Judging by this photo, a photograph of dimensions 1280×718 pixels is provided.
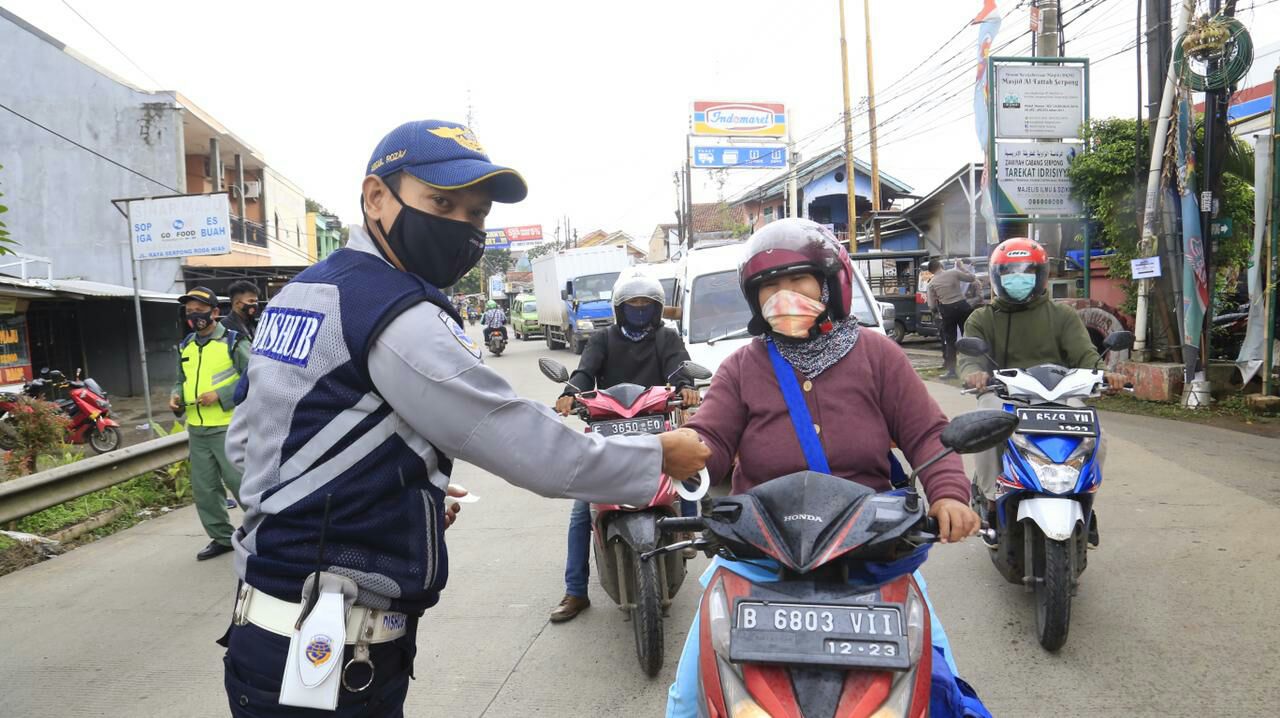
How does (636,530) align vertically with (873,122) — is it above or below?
below

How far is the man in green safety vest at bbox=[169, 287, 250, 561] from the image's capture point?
6.00 metres

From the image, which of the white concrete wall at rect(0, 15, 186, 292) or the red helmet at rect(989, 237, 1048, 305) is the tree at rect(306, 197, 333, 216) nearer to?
the white concrete wall at rect(0, 15, 186, 292)

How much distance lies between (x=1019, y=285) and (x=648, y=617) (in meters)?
2.74

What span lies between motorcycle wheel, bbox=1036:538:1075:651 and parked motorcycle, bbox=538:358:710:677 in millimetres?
1612

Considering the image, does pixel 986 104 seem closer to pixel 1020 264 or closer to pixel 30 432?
pixel 1020 264

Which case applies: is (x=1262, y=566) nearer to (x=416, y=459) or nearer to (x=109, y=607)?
(x=416, y=459)

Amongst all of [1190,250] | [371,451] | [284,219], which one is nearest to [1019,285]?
[371,451]

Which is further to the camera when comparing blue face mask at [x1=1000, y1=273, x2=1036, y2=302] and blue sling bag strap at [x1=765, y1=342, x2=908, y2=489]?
blue face mask at [x1=1000, y1=273, x2=1036, y2=302]

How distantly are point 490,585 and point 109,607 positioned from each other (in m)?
2.18

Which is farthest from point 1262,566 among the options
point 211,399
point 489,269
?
point 489,269

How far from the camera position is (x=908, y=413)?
8.21 ft

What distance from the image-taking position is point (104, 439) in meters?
10.7

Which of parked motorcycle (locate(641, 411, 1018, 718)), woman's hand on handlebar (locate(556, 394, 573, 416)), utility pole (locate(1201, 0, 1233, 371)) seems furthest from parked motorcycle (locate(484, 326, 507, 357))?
parked motorcycle (locate(641, 411, 1018, 718))

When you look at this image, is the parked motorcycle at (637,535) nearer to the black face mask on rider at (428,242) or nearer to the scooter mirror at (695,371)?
the scooter mirror at (695,371)
